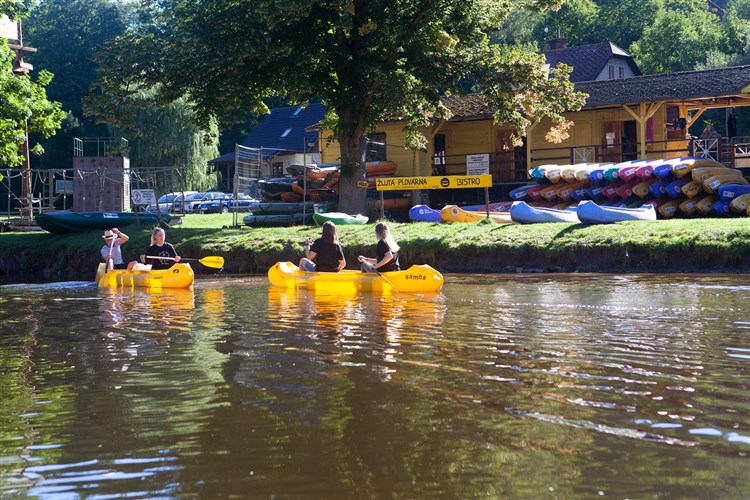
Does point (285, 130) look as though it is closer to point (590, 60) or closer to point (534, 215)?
point (590, 60)

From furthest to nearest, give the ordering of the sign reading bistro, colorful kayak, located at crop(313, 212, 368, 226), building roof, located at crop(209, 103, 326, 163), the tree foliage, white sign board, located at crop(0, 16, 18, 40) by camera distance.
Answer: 1. building roof, located at crop(209, 103, 326, 163)
2. white sign board, located at crop(0, 16, 18, 40)
3. the tree foliage
4. colorful kayak, located at crop(313, 212, 368, 226)
5. the sign reading bistro

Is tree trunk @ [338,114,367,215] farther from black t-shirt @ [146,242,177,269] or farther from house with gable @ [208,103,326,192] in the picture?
house with gable @ [208,103,326,192]

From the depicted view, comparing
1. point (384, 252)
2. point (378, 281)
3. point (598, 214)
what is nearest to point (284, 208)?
point (598, 214)

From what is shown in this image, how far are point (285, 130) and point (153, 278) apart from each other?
46.5 m

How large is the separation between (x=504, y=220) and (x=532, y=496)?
21.7 metres

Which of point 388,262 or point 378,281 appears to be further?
point 388,262

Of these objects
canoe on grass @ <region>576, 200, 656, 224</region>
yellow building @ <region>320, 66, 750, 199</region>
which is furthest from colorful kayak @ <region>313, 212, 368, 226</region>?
yellow building @ <region>320, 66, 750, 199</region>

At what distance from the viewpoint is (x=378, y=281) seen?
16375 mm

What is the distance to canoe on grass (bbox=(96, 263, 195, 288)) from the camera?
18.5m

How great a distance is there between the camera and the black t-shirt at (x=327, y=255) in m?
17.5

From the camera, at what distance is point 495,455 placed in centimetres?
570

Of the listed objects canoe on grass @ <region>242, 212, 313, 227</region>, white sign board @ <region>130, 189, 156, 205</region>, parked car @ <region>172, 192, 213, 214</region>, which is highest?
parked car @ <region>172, 192, 213, 214</region>

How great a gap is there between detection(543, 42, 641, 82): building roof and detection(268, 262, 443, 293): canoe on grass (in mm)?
35312

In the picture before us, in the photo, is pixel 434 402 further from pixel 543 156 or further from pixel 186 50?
pixel 543 156
